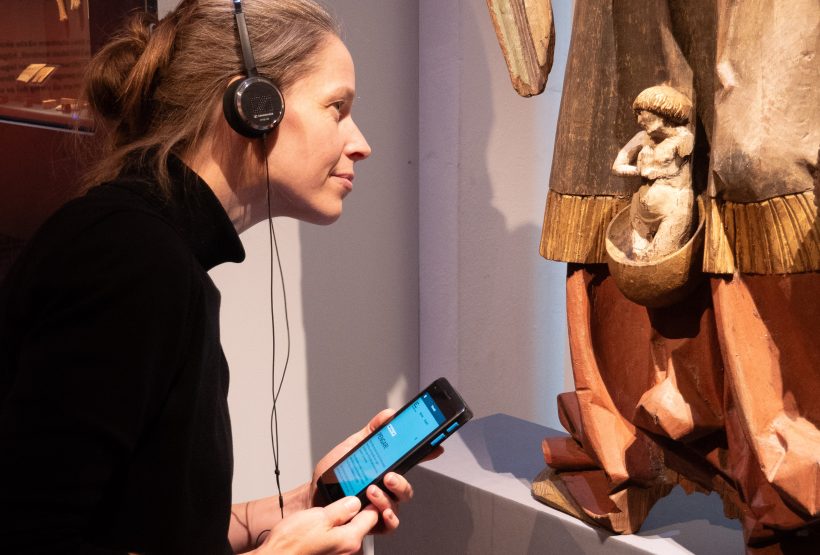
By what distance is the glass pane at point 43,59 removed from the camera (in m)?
1.45

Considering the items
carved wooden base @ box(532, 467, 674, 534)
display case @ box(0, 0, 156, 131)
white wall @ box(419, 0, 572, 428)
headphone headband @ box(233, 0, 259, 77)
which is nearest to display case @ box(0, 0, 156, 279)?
display case @ box(0, 0, 156, 131)

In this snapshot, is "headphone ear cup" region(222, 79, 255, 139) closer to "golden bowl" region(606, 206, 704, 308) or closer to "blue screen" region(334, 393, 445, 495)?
"blue screen" region(334, 393, 445, 495)

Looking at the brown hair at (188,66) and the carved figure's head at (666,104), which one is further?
the carved figure's head at (666,104)

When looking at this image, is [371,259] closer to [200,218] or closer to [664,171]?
[664,171]

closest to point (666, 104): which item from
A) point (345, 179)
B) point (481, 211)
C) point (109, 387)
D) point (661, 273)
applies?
point (661, 273)

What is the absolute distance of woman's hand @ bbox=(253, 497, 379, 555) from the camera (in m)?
0.84

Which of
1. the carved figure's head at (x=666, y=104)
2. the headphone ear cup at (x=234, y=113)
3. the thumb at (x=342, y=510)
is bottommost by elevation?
the thumb at (x=342, y=510)

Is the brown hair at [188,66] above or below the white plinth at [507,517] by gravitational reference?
above

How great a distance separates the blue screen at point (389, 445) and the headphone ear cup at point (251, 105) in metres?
0.35

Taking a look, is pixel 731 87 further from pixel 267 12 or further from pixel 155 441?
pixel 155 441

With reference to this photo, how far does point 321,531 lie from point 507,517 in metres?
0.69

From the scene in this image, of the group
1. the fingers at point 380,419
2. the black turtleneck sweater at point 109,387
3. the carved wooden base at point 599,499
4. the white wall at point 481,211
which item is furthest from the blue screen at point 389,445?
the white wall at point 481,211

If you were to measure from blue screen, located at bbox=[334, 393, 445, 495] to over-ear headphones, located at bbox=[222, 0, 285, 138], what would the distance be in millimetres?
348

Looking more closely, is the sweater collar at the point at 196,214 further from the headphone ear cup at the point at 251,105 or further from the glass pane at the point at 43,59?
the glass pane at the point at 43,59
